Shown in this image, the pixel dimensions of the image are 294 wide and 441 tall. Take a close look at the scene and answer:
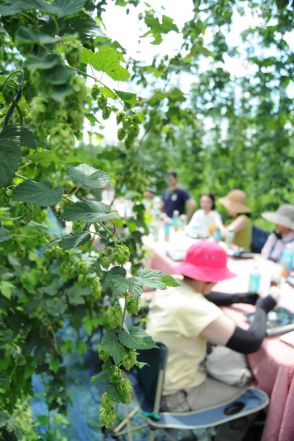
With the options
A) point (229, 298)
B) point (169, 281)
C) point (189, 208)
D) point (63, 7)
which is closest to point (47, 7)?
point (63, 7)

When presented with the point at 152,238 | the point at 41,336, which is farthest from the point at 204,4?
the point at 152,238

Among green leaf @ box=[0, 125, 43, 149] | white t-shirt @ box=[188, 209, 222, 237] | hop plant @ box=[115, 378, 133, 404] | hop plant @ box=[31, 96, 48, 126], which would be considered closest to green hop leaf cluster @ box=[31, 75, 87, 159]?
hop plant @ box=[31, 96, 48, 126]

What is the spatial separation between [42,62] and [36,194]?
A: 9.8 inches

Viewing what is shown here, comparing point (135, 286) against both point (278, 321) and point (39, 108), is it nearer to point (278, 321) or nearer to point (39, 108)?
point (39, 108)

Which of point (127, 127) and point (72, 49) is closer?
point (72, 49)

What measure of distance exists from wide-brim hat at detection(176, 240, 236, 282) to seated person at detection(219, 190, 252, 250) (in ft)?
6.29

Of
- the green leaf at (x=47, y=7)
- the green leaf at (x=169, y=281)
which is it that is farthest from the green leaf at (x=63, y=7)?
the green leaf at (x=169, y=281)

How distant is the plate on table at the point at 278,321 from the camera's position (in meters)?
1.95

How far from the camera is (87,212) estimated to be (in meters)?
0.73

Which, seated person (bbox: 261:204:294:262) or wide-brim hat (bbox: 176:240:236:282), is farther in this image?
seated person (bbox: 261:204:294:262)

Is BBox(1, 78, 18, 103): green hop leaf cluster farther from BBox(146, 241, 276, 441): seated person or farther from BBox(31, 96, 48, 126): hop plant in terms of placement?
BBox(146, 241, 276, 441): seated person

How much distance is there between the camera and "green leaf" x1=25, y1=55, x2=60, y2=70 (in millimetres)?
504

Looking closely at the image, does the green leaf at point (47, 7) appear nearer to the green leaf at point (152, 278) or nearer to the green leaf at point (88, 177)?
the green leaf at point (88, 177)

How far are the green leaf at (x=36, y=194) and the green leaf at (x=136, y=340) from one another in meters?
0.28
